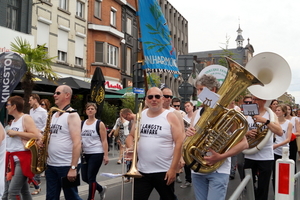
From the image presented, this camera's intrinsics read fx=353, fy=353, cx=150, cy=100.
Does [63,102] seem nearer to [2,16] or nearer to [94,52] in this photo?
[2,16]

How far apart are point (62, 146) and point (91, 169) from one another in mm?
1623

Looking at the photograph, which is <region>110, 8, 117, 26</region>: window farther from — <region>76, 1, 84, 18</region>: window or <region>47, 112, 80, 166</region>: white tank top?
<region>47, 112, 80, 166</region>: white tank top

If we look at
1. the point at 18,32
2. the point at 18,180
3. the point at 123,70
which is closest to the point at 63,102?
the point at 18,180

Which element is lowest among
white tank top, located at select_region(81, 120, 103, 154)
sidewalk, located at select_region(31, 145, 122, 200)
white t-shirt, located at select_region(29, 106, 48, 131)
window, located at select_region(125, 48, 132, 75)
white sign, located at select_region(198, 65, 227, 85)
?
sidewalk, located at select_region(31, 145, 122, 200)

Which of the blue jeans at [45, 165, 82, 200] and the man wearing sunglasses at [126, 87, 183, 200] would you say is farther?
the blue jeans at [45, 165, 82, 200]

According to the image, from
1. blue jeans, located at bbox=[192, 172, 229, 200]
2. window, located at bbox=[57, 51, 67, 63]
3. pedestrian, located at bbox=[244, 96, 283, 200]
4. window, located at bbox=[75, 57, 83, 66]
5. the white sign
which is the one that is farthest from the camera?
window, located at bbox=[75, 57, 83, 66]

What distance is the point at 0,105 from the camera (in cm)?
370

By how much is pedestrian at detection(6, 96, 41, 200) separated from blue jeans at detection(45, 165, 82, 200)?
344 millimetres

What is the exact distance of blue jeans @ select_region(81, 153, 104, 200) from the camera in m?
5.90

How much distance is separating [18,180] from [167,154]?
212 cm

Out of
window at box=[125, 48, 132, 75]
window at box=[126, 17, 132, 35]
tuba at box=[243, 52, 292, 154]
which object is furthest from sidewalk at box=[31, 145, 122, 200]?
window at box=[126, 17, 132, 35]

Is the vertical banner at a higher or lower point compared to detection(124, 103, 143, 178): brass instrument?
higher

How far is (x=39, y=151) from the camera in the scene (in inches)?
181

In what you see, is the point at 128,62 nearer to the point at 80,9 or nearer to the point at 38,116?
the point at 80,9
